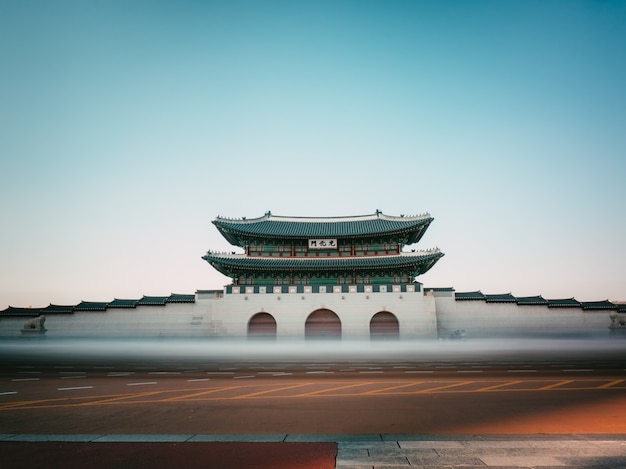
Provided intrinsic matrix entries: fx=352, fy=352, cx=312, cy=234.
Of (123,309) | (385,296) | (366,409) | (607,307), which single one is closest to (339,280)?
(385,296)

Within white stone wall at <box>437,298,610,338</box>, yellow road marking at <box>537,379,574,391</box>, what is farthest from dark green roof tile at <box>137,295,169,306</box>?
yellow road marking at <box>537,379,574,391</box>

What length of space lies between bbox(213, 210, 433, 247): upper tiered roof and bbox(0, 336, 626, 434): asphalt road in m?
20.1

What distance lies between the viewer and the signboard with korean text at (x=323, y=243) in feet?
111

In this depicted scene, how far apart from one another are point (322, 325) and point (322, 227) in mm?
10133

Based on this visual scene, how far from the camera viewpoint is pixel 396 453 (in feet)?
14.9

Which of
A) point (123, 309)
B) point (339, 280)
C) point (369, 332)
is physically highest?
point (339, 280)

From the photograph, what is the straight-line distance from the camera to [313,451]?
4.77 meters

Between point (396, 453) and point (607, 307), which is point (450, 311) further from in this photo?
point (396, 453)

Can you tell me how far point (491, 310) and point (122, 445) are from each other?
103 feet

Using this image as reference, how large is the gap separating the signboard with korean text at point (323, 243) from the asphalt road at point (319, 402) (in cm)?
2079

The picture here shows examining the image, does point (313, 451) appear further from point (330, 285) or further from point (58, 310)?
point (58, 310)

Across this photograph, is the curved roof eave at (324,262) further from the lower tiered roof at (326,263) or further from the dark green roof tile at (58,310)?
the dark green roof tile at (58,310)

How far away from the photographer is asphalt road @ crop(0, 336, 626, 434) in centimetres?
609

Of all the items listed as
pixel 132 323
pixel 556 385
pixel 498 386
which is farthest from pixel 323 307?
pixel 556 385
